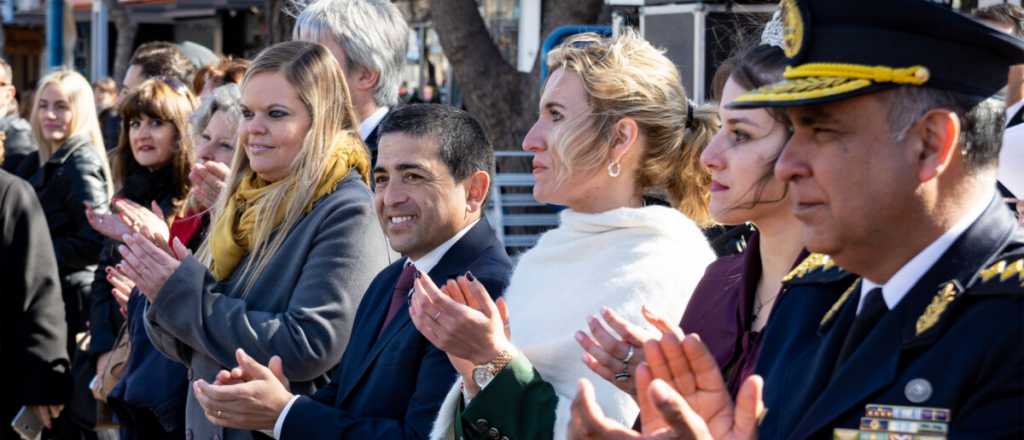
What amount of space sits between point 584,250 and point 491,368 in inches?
18.6

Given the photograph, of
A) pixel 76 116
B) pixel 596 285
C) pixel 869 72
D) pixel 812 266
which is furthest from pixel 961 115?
pixel 76 116

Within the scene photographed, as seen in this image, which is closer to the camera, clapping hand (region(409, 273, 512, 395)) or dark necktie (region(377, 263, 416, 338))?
clapping hand (region(409, 273, 512, 395))

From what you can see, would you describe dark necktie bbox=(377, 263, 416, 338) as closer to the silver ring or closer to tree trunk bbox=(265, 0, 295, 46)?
the silver ring

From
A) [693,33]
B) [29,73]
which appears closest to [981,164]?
[693,33]

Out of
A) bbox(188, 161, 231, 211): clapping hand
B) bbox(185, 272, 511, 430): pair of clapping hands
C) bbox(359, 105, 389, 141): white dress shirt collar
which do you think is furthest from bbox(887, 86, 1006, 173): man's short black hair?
bbox(188, 161, 231, 211): clapping hand

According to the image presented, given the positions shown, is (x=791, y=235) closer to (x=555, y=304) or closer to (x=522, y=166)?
(x=555, y=304)

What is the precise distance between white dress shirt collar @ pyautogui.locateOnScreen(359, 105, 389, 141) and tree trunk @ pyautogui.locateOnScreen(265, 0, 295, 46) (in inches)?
183

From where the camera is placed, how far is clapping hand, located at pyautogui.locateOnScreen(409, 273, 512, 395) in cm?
294

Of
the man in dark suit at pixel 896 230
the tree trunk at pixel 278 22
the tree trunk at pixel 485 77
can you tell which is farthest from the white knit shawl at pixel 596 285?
the tree trunk at pixel 278 22

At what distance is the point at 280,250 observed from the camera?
4.01m

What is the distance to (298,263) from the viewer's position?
396 centimetres

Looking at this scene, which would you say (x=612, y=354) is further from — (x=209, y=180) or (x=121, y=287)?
(x=121, y=287)

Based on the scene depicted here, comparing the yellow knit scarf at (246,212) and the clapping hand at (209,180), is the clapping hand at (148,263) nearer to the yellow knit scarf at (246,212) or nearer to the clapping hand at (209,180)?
the yellow knit scarf at (246,212)

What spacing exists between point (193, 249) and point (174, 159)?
3.42 feet
